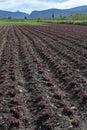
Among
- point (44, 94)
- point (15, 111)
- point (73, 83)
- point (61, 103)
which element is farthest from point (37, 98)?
point (73, 83)

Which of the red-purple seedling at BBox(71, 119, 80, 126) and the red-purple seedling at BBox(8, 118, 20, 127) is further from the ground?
the red-purple seedling at BBox(8, 118, 20, 127)

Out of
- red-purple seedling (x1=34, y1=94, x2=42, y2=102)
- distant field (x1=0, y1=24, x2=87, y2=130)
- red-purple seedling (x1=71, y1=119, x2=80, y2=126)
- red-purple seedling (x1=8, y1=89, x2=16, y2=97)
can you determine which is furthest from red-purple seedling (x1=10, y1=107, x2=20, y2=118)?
red-purple seedling (x1=71, y1=119, x2=80, y2=126)

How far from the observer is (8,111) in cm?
1378

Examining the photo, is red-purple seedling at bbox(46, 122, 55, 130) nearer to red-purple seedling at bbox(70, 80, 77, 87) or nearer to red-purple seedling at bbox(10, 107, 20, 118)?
red-purple seedling at bbox(10, 107, 20, 118)

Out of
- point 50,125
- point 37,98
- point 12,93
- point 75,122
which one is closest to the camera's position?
point 50,125

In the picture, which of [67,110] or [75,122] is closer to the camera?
[75,122]

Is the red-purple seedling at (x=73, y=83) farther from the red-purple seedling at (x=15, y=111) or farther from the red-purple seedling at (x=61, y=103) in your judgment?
the red-purple seedling at (x=15, y=111)

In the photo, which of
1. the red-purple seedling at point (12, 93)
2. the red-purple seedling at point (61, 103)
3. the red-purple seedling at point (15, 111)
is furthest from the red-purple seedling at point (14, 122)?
the red-purple seedling at point (12, 93)

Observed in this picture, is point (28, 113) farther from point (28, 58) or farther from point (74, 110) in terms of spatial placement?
point (28, 58)

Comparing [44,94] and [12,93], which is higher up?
[12,93]

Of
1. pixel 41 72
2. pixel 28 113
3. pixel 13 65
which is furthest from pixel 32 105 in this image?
pixel 13 65

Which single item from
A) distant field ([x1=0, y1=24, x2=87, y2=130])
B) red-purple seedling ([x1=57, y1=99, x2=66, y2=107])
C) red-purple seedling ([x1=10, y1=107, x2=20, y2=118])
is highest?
red-purple seedling ([x1=10, y1=107, x2=20, y2=118])

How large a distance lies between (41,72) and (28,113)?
7.60m

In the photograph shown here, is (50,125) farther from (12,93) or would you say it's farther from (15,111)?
(12,93)
